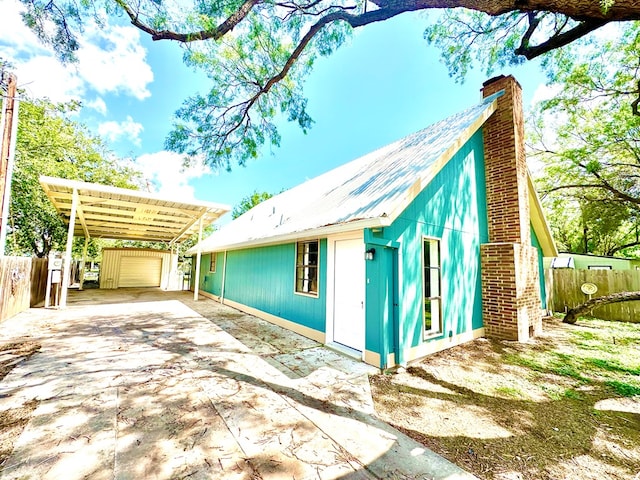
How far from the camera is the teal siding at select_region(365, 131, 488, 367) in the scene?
4441 mm

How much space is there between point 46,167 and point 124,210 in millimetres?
5947

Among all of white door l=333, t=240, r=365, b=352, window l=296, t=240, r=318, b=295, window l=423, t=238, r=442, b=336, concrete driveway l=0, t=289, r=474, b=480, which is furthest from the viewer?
window l=296, t=240, r=318, b=295

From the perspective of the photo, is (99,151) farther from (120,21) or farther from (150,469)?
(150,469)

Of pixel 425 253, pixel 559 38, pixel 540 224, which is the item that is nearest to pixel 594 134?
pixel 540 224

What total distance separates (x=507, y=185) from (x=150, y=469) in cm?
802

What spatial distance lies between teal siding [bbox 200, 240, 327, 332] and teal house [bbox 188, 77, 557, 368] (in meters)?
0.05

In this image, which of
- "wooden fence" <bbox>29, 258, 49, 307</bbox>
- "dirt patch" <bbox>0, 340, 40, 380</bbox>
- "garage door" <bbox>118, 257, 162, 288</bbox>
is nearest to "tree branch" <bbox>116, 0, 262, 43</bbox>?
"dirt patch" <bbox>0, 340, 40, 380</bbox>

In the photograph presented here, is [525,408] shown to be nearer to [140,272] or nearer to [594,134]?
[594,134]

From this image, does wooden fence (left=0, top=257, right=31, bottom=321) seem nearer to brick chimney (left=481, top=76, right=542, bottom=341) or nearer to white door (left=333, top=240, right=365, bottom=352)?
white door (left=333, top=240, right=365, bottom=352)

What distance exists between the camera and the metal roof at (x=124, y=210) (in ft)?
29.6

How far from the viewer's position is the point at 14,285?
7391 millimetres

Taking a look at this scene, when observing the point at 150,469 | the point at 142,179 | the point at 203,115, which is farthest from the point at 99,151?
the point at 150,469

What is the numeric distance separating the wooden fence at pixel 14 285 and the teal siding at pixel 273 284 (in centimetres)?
595

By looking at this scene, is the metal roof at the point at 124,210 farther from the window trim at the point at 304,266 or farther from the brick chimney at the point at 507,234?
the brick chimney at the point at 507,234
